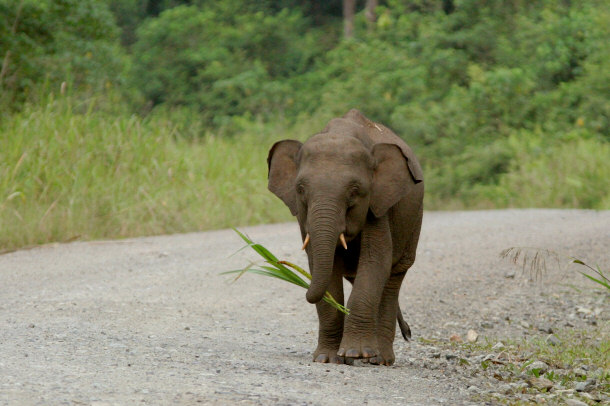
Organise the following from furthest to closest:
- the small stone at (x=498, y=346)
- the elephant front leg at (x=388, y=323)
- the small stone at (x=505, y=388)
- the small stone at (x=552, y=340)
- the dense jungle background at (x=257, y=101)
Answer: the dense jungle background at (x=257, y=101)
the small stone at (x=552, y=340)
the small stone at (x=498, y=346)
the elephant front leg at (x=388, y=323)
the small stone at (x=505, y=388)

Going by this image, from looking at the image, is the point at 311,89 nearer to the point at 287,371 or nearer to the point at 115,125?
the point at 115,125

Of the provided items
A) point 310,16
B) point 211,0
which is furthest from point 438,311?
point 310,16

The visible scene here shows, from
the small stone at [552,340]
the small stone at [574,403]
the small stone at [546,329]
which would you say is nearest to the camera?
the small stone at [574,403]

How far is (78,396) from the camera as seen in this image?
427 cm

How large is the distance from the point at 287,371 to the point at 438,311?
4.02 m

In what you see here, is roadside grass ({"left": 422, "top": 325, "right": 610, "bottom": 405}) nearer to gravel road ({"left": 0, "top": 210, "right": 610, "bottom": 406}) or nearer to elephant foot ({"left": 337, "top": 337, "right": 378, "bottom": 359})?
gravel road ({"left": 0, "top": 210, "right": 610, "bottom": 406})

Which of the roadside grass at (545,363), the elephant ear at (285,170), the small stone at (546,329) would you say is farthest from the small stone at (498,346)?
the elephant ear at (285,170)

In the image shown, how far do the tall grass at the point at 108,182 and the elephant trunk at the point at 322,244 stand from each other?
271 inches

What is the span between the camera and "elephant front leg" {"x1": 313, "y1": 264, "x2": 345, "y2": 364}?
616cm

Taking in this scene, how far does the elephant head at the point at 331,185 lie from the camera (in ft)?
18.3

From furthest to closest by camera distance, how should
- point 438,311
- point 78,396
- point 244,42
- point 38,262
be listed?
point 244,42, point 38,262, point 438,311, point 78,396

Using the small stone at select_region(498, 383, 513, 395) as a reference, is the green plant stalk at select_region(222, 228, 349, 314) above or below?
above

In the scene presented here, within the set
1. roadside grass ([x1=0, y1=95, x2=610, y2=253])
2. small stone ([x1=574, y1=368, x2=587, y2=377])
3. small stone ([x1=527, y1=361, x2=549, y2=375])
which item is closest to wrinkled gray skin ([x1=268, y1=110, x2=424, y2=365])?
small stone ([x1=527, y1=361, x2=549, y2=375])

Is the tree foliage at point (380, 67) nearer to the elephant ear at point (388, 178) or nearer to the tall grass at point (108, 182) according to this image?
the tall grass at point (108, 182)
